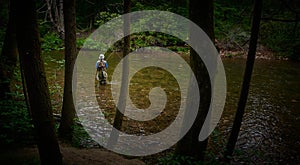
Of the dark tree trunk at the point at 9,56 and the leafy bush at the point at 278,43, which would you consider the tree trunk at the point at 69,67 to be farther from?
the leafy bush at the point at 278,43

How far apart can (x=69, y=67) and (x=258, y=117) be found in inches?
293

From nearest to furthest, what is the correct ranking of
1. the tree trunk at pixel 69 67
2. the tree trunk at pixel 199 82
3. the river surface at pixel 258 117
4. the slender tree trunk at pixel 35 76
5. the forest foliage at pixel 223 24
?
1. the slender tree trunk at pixel 35 76
2. the tree trunk at pixel 199 82
3. the tree trunk at pixel 69 67
4. the forest foliage at pixel 223 24
5. the river surface at pixel 258 117

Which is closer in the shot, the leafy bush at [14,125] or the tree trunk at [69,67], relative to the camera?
the leafy bush at [14,125]

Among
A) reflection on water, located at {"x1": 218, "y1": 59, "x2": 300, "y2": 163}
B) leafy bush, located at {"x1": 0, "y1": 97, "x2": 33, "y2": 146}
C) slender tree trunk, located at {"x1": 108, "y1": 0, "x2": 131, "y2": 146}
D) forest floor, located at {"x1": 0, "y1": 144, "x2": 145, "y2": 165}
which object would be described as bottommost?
reflection on water, located at {"x1": 218, "y1": 59, "x2": 300, "y2": 163}

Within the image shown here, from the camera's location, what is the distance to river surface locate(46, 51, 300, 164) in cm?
798

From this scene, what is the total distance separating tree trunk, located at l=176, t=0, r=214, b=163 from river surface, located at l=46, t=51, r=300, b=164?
0.92m

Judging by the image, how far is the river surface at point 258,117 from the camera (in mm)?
7980

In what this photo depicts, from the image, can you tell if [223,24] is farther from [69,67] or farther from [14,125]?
[14,125]

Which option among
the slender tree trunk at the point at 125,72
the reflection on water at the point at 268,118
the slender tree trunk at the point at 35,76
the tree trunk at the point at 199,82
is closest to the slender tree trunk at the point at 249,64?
the tree trunk at the point at 199,82

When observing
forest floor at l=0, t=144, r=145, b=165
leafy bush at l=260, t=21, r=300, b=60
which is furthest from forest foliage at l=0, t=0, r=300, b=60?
forest floor at l=0, t=144, r=145, b=165

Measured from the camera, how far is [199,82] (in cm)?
579

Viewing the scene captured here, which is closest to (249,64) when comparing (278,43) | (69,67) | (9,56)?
(69,67)

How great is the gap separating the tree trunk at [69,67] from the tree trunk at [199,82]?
3026 millimetres

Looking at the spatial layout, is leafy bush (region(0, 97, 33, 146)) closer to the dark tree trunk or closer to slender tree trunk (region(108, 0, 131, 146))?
the dark tree trunk
